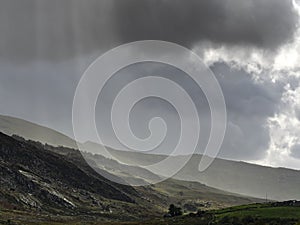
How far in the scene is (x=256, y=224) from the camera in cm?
11112

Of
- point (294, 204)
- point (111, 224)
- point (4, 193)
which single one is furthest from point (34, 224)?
Result: point (294, 204)

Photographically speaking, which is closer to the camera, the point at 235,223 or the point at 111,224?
the point at 235,223

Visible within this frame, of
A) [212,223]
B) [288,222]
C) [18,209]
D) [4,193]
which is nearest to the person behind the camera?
[288,222]

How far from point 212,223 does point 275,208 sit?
25.1 meters

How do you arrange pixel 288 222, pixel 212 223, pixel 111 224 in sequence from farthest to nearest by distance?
pixel 111 224
pixel 212 223
pixel 288 222

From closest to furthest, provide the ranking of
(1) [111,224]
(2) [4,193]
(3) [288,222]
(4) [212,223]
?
(3) [288,222]
(4) [212,223]
(1) [111,224]
(2) [4,193]

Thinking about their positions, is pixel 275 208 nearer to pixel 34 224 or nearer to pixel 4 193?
pixel 34 224

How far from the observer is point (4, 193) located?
7859 inches

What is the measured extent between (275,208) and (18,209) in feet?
370

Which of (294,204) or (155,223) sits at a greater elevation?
(294,204)

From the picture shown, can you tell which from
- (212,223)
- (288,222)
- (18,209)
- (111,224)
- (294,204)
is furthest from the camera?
(18,209)

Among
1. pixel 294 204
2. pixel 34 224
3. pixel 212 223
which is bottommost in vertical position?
pixel 34 224

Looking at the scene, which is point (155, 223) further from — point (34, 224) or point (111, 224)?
point (34, 224)

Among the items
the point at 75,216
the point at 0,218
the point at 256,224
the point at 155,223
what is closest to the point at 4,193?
Result: the point at 75,216
